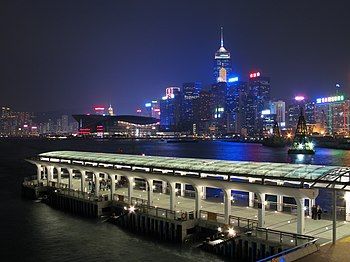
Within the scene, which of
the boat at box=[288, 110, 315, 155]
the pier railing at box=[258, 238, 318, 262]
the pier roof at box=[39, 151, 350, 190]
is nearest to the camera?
the pier railing at box=[258, 238, 318, 262]

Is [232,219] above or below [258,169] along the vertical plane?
below

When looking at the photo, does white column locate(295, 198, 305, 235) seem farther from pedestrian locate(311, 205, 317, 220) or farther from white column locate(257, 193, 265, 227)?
pedestrian locate(311, 205, 317, 220)

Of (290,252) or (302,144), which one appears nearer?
(290,252)

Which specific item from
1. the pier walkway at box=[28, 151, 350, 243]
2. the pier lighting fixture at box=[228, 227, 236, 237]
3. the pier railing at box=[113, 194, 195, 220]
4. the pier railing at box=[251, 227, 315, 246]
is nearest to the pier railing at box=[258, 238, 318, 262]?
the pier railing at box=[251, 227, 315, 246]

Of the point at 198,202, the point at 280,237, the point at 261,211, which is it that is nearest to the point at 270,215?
the point at 261,211

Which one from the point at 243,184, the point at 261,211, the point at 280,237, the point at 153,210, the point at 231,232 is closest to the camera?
the point at 280,237

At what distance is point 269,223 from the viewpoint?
28672 mm

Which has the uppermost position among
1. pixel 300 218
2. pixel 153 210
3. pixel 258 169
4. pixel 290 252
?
pixel 258 169

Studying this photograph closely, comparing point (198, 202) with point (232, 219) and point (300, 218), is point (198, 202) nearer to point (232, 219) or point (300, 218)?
point (232, 219)

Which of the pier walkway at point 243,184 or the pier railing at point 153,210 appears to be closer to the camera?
the pier walkway at point 243,184

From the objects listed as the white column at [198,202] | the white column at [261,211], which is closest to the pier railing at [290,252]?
the white column at [261,211]

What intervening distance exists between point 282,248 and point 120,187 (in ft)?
85.7

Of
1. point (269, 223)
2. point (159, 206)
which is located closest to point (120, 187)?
point (159, 206)

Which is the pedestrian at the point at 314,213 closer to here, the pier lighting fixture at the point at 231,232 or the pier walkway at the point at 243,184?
the pier walkway at the point at 243,184
